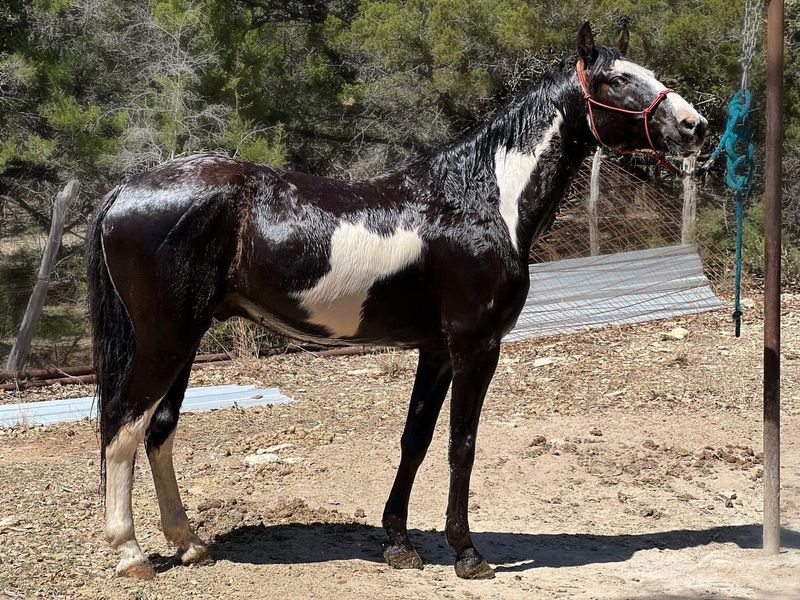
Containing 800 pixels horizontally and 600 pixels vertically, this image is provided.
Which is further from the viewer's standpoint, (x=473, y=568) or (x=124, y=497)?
(x=473, y=568)

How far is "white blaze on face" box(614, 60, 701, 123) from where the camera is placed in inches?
171

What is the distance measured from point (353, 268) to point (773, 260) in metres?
2.04

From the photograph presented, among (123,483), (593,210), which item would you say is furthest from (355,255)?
(593,210)

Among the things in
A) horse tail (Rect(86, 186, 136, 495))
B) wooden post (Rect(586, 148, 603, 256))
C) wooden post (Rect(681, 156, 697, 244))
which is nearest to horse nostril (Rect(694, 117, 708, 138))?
horse tail (Rect(86, 186, 136, 495))

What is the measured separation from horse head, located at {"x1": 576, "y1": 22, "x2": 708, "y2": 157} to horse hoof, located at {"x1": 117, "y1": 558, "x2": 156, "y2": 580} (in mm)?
2812

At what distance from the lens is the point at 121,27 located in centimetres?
1200

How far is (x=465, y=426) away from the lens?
4527mm

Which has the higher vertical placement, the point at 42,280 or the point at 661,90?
the point at 661,90

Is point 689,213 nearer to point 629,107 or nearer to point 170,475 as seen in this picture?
point 629,107

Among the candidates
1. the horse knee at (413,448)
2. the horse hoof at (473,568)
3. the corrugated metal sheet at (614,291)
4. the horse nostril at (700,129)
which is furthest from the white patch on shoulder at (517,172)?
Answer: the corrugated metal sheet at (614,291)

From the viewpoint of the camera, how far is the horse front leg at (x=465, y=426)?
4.43 meters

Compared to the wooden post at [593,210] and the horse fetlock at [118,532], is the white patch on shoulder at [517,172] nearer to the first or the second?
the horse fetlock at [118,532]

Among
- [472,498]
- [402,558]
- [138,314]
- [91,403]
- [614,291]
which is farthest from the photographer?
[614,291]

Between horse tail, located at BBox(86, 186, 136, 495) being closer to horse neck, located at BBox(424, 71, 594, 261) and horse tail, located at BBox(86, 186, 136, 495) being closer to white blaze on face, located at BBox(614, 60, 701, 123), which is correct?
horse neck, located at BBox(424, 71, 594, 261)
